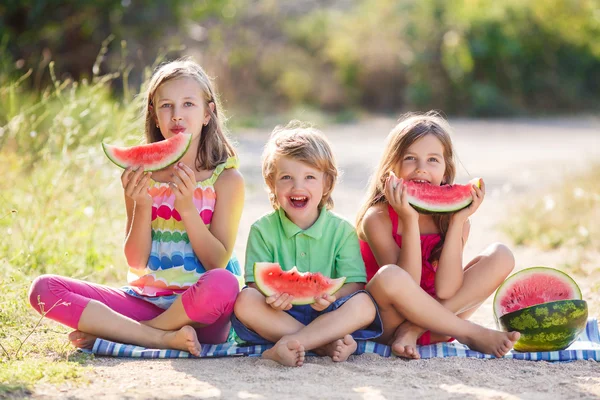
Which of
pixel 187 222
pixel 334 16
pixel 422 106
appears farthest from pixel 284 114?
pixel 187 222

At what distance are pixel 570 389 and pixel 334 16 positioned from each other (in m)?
22.5

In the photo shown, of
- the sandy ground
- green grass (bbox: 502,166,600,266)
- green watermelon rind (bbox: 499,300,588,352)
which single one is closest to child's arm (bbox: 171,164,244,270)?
the sandy ground

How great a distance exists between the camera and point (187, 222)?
443cm

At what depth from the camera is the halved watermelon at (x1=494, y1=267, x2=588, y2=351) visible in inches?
171

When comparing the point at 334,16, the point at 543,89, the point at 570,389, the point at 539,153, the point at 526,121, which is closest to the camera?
the point at 570,389

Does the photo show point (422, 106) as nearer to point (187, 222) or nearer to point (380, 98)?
point (380, 98)

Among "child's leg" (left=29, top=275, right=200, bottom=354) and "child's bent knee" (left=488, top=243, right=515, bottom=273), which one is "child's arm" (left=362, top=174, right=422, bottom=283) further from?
"child's leg" (left=29, top=275, right=200, bottom=354)

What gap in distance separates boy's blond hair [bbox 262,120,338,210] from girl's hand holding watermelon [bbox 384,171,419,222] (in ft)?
1.20

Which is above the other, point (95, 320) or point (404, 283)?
point (404, 283)

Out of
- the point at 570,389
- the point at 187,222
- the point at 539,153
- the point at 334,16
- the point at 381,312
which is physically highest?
the point at 334,16

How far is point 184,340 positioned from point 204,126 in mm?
1403

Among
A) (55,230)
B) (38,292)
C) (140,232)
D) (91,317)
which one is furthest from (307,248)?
(55,230)

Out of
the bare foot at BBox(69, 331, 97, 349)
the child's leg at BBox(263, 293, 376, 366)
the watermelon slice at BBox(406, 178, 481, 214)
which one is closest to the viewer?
Result: the child's leg at BBox(263, 293, 376, 366)

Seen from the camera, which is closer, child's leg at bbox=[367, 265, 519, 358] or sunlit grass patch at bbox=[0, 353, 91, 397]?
sunlit grass patch at bbox=[0, 353, 91, 397]
